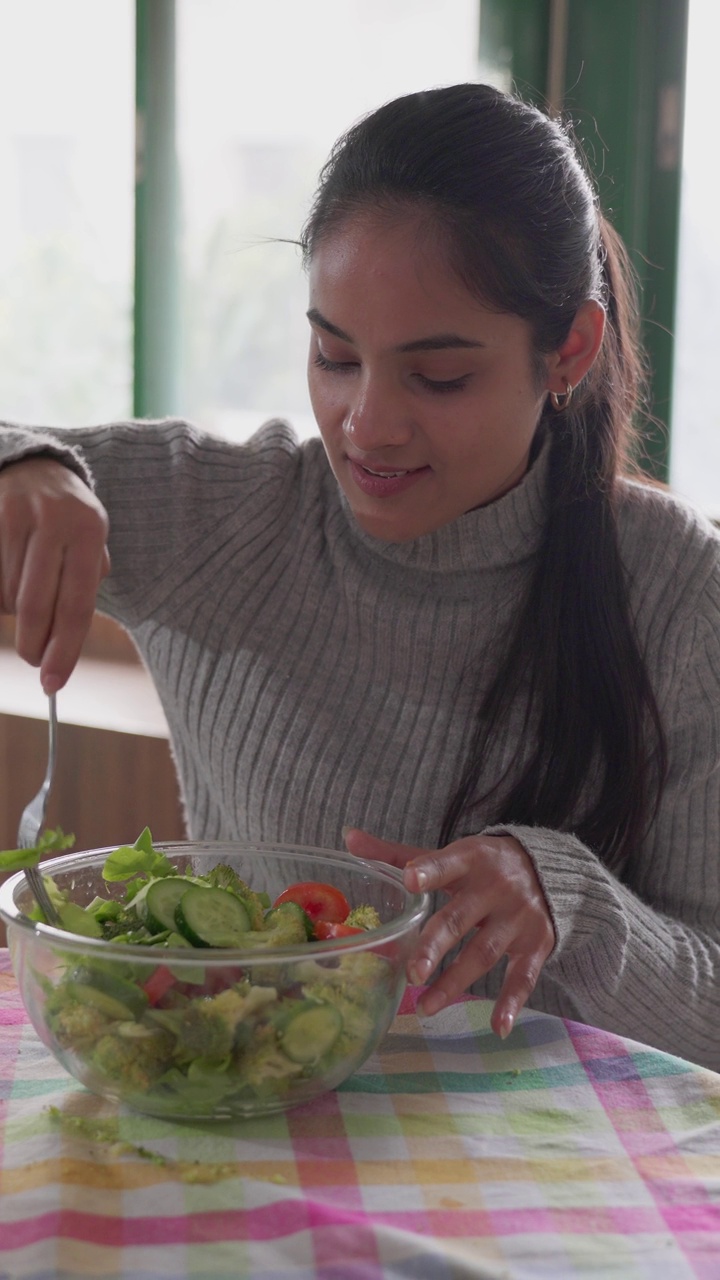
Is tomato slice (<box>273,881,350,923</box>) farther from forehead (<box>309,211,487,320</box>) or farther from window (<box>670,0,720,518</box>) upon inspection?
window (<box>670,0,720,518</box>)

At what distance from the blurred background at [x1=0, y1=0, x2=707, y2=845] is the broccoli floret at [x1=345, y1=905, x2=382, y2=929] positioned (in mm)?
1489

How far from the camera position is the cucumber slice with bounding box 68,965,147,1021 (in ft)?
2.32

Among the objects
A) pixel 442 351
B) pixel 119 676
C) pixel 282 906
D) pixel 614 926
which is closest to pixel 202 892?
pixel 282 906

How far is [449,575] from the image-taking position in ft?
4.56

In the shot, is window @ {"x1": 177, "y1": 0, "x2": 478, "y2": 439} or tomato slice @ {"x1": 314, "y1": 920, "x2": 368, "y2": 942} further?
window @ {"x1": 177, "y1": 0, "x2": 478, "y2": 439}

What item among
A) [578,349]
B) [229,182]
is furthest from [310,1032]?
[229,182]

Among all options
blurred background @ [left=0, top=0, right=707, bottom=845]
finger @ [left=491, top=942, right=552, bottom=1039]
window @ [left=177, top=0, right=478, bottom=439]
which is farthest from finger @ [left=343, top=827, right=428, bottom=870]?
window @ [left=177, top=0, right=478, bottom=439]

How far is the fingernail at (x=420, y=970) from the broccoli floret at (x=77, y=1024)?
7.4 inches

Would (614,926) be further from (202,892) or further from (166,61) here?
(166,61)

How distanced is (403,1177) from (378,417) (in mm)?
640

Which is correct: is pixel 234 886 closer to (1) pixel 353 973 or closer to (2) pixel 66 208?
(1) pixel 353 973

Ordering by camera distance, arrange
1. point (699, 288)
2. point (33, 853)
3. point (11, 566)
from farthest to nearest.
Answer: point (699, 288), point (11, 566), point (33, 853)

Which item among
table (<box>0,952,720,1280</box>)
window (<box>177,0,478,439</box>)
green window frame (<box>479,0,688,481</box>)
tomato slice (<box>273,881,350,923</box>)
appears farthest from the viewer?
window (<box>177,0,478,439</box>)

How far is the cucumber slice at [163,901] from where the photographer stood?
2.55 ft
